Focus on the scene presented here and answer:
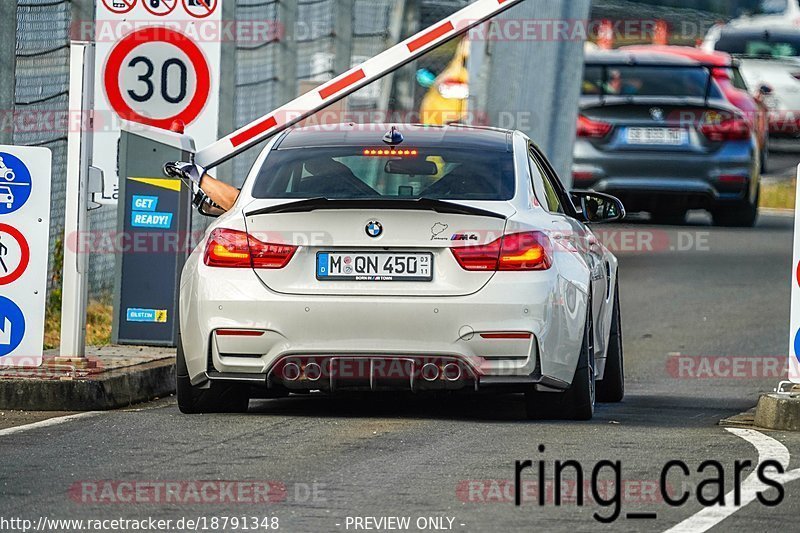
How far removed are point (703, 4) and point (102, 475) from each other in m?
40.4

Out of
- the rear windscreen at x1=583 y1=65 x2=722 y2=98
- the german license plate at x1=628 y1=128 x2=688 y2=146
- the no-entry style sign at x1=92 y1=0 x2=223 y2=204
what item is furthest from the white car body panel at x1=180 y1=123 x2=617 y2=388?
the rear windscreen at x1=583 y1=65 x2=722 y2=98

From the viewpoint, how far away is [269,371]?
29.3ft

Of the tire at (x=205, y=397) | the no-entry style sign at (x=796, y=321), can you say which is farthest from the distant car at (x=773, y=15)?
the tire at (x=205, y=397)

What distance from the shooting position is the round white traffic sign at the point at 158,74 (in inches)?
464

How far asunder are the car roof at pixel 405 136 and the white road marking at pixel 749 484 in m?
1.87

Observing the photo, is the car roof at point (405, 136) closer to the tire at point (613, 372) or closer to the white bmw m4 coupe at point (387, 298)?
the white bmw m4 coupe at point (387, 298)

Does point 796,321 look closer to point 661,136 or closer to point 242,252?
point 242,252

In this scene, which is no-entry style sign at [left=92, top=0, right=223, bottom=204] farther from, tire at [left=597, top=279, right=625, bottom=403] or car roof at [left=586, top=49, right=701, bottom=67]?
car roof at [left=586, top=49, right=701, bottom=67]

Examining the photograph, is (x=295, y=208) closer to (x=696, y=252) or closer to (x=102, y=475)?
(x=102, y=475)

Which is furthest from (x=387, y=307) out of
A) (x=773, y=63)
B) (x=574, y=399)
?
(x=773, y=63)

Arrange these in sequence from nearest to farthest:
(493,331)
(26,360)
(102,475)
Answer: (102,475), (493,331), (26,360)

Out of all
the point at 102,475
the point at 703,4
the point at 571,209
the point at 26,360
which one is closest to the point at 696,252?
the point at 571,209

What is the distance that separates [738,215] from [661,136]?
2.24 meters

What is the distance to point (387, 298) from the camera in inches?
346
